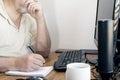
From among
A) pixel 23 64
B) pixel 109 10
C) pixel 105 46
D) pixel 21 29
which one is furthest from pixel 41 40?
pixel 105 46

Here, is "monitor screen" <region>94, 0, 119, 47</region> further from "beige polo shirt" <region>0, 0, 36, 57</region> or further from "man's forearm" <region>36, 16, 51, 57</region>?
"beige polo shirt" <region>0, 0, 36, 57</region>

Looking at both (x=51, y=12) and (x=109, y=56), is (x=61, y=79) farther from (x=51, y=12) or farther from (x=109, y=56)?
(x=51, y=12)

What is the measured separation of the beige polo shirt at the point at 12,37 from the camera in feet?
5.33

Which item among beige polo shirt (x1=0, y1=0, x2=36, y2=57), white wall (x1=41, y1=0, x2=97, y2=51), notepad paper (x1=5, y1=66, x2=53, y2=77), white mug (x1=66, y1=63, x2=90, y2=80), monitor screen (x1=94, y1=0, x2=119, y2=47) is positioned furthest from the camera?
white wall (x1=41, y1=0, x2=97, y2=51)

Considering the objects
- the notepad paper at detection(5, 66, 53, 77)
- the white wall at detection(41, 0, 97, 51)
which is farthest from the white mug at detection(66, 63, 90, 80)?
the white wall at detection(41, 0, 97, 51)

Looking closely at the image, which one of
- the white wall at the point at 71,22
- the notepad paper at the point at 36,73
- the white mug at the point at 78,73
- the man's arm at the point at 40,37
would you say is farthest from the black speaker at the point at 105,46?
the white wall at the point at 71,22

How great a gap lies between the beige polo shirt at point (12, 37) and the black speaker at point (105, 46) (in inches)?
35.0

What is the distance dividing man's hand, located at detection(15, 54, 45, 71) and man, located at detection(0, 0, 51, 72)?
12.1 inches

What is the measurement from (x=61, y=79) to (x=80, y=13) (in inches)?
37.1

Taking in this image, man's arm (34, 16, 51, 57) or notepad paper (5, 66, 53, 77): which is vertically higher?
man's arm (34, 16, 51, 57)

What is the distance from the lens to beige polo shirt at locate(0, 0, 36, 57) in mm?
1625

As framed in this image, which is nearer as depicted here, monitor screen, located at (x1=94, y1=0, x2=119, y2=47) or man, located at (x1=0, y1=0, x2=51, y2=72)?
monitor screen, located at (x1=94, y1=0, x2=119, y2=47)

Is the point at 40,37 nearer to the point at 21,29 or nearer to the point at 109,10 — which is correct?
the point at 21,29

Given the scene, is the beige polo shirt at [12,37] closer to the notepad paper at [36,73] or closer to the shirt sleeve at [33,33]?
the shirt sleeve at [33,33]
